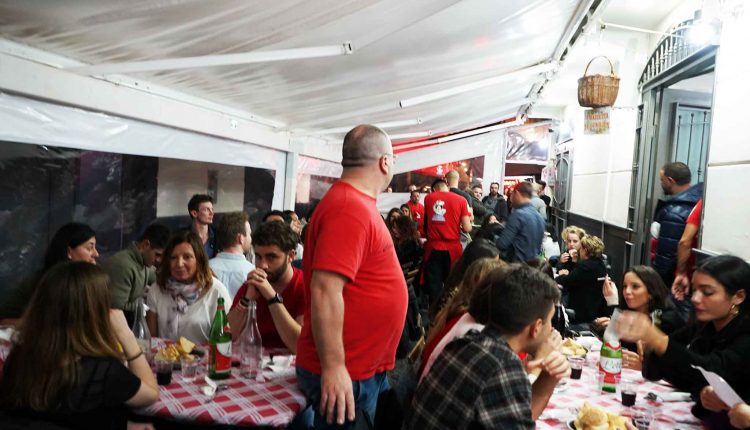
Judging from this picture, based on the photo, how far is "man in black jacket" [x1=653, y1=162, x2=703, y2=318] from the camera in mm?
4305

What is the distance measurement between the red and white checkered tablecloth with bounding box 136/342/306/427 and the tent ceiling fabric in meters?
1.62

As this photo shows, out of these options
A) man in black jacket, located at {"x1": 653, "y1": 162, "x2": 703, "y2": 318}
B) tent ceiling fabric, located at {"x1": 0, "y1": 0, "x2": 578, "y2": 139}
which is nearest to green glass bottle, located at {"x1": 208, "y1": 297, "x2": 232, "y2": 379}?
tent ceiling fabric, located at {"x1": 0, "y1": 0, "x2": 578, "y2": 139}

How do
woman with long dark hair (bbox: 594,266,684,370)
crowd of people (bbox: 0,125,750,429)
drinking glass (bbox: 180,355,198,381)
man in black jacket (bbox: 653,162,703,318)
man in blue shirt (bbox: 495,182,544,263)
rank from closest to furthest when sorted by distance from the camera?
crowd of people (bbox: 0,125,750,429)
drinking glass (bbox: 180,355,198,381)
woman with long dark hair (bbox: 594,266,684,370)
man in black jacket (bbox: 653,162,703,318)
man in blue shirt (bbox: 495,182,544,263)

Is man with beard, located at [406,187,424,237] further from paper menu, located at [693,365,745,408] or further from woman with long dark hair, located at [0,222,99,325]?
paper menu, located at [693,365,745,408]

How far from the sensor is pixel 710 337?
2.22 meters

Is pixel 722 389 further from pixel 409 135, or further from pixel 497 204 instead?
pixel 497 204

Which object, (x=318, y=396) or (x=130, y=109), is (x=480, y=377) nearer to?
(x=318, y=396)

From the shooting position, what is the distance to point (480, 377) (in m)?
1.50

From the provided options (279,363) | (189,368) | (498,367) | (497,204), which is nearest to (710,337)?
(498,367)

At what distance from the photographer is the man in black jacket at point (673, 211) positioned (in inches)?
169

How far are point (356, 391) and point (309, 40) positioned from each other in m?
2.08

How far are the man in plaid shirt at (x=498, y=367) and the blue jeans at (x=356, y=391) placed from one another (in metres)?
0.26

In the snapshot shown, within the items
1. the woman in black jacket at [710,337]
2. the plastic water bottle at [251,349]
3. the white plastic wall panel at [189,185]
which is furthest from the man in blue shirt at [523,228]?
the plastic water bottle at [251,349]

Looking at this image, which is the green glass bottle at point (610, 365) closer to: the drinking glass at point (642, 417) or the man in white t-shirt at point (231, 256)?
the drinking glass at point (642, 417)
